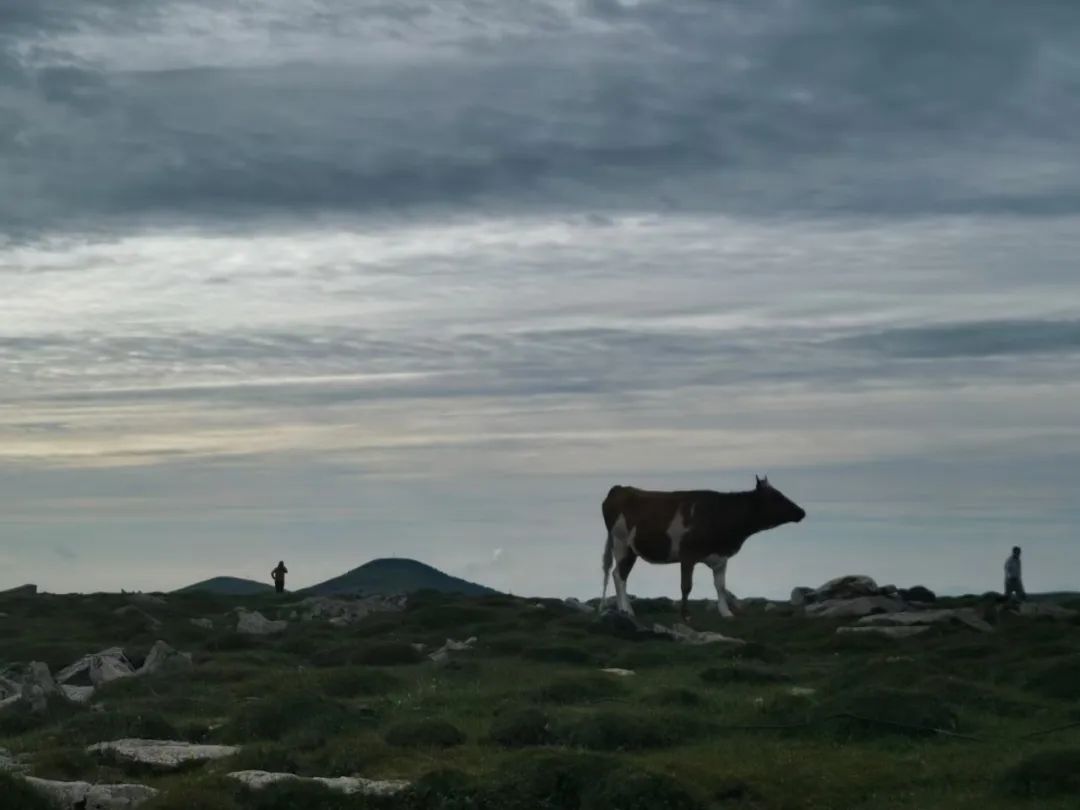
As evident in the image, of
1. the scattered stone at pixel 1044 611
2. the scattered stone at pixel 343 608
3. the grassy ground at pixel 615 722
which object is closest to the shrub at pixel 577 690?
the grassy ground at pixel 615 722

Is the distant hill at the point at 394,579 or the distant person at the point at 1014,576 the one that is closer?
the distant person at the point at 1014,576

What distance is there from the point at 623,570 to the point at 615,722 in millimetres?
Answer: 25471

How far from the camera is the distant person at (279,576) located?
73.8 metres

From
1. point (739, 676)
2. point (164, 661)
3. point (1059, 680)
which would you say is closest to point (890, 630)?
point (739, 676)

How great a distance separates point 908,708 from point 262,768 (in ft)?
31.4

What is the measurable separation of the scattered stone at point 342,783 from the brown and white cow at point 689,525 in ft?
90.0

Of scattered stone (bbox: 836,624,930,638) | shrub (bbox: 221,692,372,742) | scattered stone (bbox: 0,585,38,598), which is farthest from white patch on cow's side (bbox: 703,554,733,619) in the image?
scattered stone (bbox: 0,585,38,598)

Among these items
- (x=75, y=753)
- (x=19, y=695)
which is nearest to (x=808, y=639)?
(x=19, y=695)

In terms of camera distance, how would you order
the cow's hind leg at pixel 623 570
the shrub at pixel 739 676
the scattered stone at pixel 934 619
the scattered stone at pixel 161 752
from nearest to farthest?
the scattered stone at pixel 161 752, the shrub at pixel 739 676, the scattered stone at pixel 934 619, the cow's hind leg at pixel 623 570

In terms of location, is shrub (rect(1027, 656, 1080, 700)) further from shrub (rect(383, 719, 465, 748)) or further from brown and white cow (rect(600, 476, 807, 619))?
brown and white cow (rect(600, 476, 807, 619))

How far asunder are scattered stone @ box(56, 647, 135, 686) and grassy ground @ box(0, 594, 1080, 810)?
4.50 feet

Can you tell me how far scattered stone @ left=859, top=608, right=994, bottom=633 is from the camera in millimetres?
40062

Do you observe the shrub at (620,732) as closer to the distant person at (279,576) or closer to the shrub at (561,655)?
the shrub at (561,655)

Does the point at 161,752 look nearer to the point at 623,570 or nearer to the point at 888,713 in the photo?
the point at 888,713
